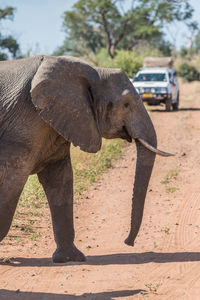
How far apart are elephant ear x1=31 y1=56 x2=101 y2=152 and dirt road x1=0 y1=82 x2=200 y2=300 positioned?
1227 mm

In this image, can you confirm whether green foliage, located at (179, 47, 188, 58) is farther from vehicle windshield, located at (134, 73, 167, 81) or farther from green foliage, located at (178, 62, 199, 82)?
vehicle windshield, located at (134, 73, 167, 81)

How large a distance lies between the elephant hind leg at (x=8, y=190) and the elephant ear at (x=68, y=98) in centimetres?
51

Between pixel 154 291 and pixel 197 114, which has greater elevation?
pixel 154 291

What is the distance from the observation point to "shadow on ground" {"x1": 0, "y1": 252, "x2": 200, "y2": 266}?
5504mm

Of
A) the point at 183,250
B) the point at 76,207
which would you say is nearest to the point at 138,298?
the point at 183,250

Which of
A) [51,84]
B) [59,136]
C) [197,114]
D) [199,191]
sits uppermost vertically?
[51,84]

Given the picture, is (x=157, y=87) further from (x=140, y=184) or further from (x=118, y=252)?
(x=140, y=184)

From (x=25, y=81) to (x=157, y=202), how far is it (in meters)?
3.61

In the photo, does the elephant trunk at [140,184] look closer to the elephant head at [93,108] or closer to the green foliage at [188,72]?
the elephant head at [93,108]

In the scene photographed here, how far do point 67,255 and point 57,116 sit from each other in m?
1.58

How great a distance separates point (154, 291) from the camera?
4.68 m

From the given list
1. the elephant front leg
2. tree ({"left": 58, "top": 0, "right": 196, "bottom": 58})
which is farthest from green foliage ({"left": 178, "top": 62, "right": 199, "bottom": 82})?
the elephant front leg

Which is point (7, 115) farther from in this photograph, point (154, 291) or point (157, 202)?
point (157, 202)

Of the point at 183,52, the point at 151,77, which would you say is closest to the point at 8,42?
the point at 151,77
